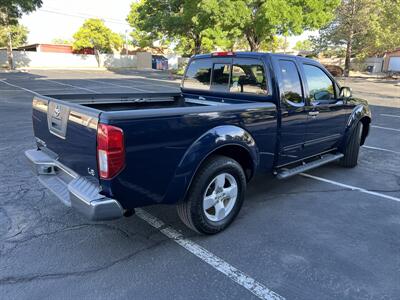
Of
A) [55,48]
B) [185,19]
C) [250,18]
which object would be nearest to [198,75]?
[250,18]

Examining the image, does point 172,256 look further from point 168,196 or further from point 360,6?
point 360,6

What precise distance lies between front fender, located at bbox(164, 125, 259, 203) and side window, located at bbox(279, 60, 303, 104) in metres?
1.12

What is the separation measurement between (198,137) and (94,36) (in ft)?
182

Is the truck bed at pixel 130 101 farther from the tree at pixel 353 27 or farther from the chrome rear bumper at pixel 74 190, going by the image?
the tree at pixel 353 27

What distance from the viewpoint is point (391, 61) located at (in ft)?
174

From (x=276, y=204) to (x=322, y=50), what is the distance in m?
42.8

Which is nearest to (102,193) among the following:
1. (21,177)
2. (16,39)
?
(21,177)

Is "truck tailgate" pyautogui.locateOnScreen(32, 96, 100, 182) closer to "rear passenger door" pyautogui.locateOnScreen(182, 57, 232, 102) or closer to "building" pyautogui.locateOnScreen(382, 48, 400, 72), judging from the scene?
"rear passenger door" pyautogui.locateOnScreen(182, 57, 232, 102)

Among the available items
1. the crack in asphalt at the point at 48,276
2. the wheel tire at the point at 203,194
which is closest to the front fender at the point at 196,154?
the wheel tire at the point at 203,194

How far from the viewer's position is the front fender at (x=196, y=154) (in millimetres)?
3203

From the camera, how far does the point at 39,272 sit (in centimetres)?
299

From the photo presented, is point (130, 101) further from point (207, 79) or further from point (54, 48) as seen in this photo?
point (54, 48)

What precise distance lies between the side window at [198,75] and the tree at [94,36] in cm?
5230

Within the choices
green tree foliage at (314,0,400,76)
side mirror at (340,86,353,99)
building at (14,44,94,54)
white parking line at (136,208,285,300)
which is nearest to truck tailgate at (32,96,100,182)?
white parking line at (136,208,285,300)
